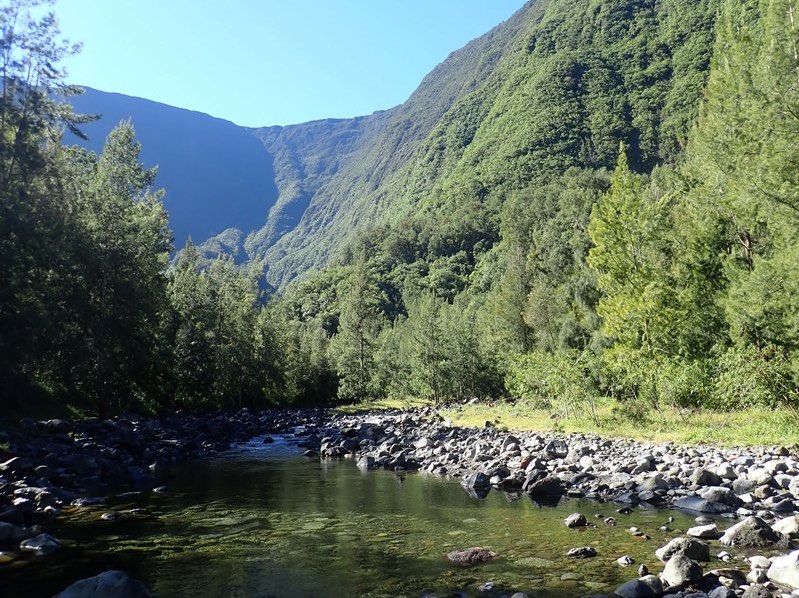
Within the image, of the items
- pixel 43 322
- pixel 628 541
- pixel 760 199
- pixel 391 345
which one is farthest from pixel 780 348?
pixel 391 345

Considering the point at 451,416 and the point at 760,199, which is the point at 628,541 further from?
the point at 451,416

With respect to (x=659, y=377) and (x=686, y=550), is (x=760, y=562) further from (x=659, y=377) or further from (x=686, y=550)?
(x=659, y=377)

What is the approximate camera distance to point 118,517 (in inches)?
525

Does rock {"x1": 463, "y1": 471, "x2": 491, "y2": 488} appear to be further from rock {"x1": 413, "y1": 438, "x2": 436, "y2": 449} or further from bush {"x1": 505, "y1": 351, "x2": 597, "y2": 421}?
bush {"x1": 505, "y1": 351, "x2": 597, "y2": 421}

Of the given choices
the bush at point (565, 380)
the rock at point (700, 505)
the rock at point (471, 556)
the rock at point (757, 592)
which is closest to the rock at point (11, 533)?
the rock at point (471, 556)

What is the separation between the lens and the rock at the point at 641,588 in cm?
782

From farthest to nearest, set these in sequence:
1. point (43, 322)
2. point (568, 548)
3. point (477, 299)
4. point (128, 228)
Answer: point (477, 299)
point (128, 228)
point (43, 322)
point (568, 548)

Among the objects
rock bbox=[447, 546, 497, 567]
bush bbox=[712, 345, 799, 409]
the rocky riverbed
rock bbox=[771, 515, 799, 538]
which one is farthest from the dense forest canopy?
rock bbox=[447, 546, 497, 567]

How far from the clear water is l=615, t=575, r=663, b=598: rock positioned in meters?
0.34

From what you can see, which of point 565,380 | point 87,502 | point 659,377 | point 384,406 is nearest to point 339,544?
point 87,502

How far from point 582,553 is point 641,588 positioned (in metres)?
2.13

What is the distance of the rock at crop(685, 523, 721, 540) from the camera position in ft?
34.0

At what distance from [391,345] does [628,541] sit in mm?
76528

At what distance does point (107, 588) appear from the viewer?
7.81 metres
